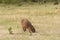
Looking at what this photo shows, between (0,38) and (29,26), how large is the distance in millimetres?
1770

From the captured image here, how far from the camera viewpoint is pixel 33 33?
11703 mm

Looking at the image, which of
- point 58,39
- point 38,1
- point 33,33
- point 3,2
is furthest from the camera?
point 38,1

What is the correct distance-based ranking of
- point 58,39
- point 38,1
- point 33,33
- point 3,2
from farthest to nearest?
point 38,1 → point 3,2 → point 33,33 → point 58,39

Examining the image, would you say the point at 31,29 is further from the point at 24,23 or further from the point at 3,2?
the point at 3,2

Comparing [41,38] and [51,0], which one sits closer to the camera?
[41,38]

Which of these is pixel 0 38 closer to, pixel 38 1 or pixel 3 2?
pixel 3 2

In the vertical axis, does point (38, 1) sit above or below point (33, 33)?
below

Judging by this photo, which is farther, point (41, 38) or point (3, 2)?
point (3, 2)

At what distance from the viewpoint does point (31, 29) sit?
1192 centimetres

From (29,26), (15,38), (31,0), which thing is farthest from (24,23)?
(31,0)

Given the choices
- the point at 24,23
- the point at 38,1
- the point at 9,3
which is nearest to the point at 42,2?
the point at 38,1

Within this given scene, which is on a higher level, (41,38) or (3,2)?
(41,38)

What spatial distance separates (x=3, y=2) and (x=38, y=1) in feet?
15.0

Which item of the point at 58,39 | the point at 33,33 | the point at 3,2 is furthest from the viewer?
the point at 3,2
